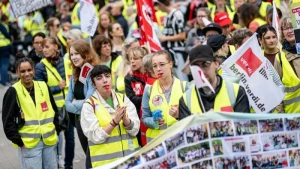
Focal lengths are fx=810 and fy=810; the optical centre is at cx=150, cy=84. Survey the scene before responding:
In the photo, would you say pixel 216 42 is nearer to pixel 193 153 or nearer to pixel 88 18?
pixel 193 153

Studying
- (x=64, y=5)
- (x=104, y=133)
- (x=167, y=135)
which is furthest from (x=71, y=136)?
(x=64, y=5)

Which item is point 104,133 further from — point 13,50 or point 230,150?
point 13,50

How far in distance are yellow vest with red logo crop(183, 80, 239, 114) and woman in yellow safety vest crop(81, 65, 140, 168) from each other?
129cm

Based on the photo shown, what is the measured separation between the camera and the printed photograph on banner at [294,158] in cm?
647

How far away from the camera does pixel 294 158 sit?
21.3 feet

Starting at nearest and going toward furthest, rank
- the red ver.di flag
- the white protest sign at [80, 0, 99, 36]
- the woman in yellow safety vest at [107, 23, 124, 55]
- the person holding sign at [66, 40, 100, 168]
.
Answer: the person holding sign at [66, 40, 100, 168]
the red ver.di flag
the white protest sign at [80, 0, 99, 36]
the woman in yellow safety vest at [107, 23, 124, 55]

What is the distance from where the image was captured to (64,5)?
64.0ft

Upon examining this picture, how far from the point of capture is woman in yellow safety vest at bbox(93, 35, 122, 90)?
10.9 metres

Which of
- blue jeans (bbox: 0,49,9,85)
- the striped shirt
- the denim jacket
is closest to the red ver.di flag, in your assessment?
the denim jacket

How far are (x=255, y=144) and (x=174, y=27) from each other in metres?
8.65

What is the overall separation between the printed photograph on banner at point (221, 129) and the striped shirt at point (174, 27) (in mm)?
8469

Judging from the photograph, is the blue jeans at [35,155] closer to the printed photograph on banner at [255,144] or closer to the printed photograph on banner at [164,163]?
the printed photograph on banner at [164,163]

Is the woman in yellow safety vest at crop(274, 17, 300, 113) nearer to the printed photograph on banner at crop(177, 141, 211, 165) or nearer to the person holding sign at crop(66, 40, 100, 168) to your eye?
the person holding sign at crop(66, 40, 100, 168)

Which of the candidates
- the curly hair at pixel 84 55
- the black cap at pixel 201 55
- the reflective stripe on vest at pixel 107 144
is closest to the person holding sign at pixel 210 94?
the black cap at pixel 201 55
